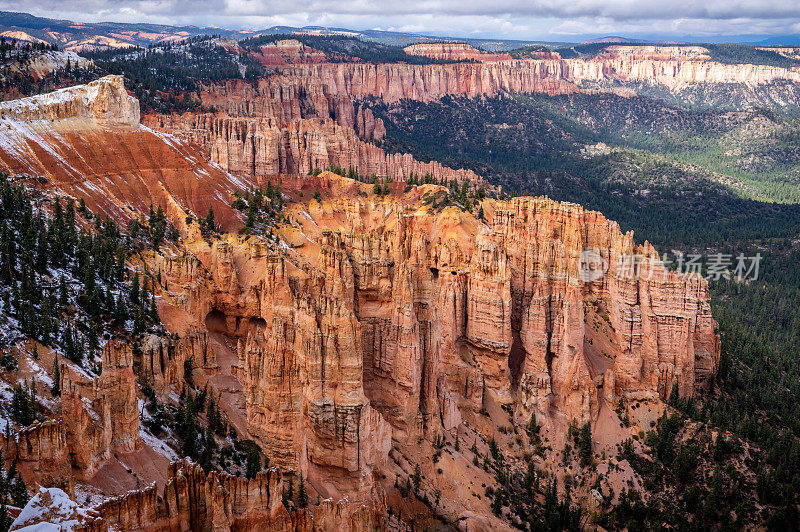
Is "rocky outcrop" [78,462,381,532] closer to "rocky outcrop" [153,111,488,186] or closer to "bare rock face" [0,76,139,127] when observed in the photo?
"bare rock face" [0,76,139,127]

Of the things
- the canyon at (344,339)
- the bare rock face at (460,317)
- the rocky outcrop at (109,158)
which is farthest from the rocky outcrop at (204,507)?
the rocky outcrop at (109,158)

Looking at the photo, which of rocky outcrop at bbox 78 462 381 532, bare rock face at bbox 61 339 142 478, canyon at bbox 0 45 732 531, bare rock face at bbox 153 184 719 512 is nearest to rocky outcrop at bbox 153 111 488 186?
canyon at bbox 0 45 732 531

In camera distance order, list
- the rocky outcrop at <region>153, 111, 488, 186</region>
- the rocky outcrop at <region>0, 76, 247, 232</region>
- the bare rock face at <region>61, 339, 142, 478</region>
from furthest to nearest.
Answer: the rocky outcrop at <region>153, 111, 488, 186</region> < the rocky outcrop at <region>0, 76, 247, 232</region> < the bare rock face at <region>61, 339, 142, 478</region>

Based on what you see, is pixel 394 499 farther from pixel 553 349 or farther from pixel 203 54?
pixel 203 54

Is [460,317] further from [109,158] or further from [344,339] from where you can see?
[109,158]

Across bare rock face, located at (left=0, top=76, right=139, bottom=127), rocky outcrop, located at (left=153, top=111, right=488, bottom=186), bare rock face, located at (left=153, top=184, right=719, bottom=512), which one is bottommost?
bare rock face, located at (left=153, top=184, right=719, bottom=512)

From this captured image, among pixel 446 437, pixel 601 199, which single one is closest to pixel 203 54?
pixel 601 199

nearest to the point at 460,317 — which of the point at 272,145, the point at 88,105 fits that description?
the point at 88,105

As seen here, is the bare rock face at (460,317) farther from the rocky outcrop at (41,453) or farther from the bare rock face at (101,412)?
the rocky outcrop at (41,453)

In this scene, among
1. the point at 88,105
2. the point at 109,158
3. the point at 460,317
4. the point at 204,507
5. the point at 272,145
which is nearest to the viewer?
the point at 204,507
